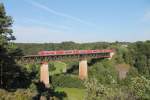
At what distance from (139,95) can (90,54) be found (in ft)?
182

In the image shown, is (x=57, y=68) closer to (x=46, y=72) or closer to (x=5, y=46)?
(x=46, y=72)

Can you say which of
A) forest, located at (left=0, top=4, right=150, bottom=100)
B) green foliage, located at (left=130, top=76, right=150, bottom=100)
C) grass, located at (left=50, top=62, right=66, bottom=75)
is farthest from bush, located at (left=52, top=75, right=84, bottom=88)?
green foliage, located at (left=130, top=76, right=150, bottom=100)

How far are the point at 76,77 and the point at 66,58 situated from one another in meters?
7.07

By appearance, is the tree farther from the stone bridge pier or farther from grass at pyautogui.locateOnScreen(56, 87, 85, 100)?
the stone bridge pier

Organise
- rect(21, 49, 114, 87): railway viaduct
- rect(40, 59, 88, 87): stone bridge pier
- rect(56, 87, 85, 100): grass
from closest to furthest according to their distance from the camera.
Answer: rect(56, 87, 85, 100): grass
rect(40, 59, 88, 87): stone bridge pier
rect(21, 49, 114, 87): railway viaduct

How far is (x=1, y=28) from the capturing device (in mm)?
37469

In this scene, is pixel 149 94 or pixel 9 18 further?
pixel 9 18

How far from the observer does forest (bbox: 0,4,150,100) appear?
32938 millimetres

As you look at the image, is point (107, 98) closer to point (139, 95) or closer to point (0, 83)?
point (139, 95)

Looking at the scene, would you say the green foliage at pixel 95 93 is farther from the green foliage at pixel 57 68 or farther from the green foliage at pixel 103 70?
the green foliage at pixel 57 68

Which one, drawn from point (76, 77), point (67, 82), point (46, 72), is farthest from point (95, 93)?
point (76, 77)

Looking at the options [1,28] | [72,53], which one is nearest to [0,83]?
[1,28]

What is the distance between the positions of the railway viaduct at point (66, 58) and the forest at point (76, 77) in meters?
1.72

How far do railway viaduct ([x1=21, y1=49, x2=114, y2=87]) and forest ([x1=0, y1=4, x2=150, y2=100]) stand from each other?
1.72m
